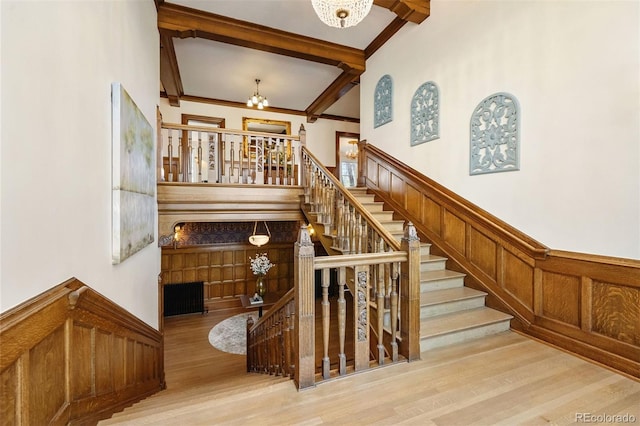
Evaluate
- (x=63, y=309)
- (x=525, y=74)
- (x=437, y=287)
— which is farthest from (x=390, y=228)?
(x=63, y=309)

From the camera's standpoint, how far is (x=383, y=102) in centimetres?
485

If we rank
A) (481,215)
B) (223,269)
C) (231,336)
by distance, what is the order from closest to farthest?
(481,215)
(231,336)
(223,269)

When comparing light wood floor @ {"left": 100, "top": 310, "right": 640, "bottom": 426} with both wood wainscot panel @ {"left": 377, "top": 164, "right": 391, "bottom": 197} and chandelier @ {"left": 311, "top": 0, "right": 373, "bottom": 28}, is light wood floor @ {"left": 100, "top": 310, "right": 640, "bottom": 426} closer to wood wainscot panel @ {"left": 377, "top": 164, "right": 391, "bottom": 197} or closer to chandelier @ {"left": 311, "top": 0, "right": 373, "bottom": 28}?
wood wainscot panel @ {"left": 377, "top": 164, "right": 391, "bottom": 197}

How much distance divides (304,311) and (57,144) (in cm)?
163

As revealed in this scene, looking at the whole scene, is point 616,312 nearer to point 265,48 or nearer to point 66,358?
point 66,358

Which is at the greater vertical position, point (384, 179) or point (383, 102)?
point (383, 102)

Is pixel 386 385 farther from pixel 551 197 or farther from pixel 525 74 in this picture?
pixel 525 74

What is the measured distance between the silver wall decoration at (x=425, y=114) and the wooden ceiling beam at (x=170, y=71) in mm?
3782

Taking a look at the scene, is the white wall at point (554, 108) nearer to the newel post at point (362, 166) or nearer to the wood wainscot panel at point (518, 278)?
the wood wainscot panel at point (518, 278)

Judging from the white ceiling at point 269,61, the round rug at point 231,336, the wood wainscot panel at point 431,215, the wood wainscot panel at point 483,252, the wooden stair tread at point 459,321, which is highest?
the white ceiling at point 269,61

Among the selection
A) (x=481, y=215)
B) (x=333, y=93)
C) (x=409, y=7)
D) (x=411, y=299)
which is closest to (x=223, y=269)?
(x=333, y=93)

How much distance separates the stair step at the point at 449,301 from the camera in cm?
286

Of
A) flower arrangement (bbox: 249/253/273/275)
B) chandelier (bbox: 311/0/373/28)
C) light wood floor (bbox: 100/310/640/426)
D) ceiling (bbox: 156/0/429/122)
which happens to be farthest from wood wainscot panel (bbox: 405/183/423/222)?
flower arrangement (bbox: 249/253/273/275)

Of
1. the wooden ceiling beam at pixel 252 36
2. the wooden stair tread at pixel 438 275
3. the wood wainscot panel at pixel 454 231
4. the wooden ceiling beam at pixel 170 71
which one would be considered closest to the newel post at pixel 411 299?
the wooden stair tread at pixel 438 275
